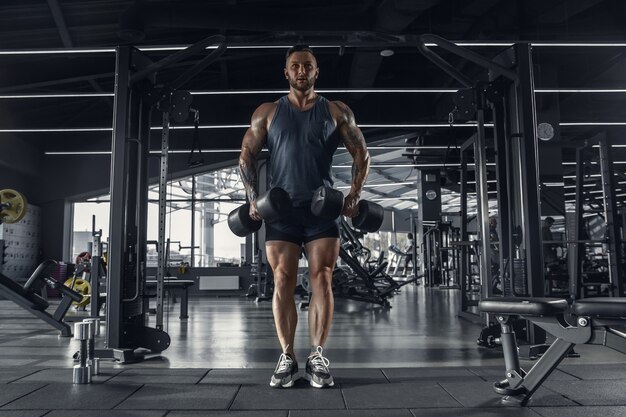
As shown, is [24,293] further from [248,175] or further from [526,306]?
[526,306]

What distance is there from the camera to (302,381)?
190 centimetres

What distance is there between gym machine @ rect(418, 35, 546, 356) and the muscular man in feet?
3.32

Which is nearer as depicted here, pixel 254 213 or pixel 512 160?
pixel 254 213

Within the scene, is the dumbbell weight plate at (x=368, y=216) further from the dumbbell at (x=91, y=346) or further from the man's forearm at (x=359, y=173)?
the dumbbell at (x=91, y=346)

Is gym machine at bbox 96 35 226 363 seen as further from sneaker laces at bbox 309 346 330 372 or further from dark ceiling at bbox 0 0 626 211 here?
sneaker laces at bbox 309 346 330 372

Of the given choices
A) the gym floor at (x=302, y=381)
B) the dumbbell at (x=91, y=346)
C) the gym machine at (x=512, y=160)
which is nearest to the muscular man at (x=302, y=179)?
the gym floor at (x=302, y=381)

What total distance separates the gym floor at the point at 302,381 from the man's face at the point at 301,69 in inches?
45.6

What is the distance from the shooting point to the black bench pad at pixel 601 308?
1.35 metres

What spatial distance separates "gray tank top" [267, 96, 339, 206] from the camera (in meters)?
1.94

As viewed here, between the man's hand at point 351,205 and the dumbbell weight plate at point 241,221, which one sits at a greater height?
the man's hand at point 351,205

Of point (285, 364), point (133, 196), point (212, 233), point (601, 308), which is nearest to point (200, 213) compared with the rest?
point (212, 233)

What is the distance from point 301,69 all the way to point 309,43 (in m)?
0.70

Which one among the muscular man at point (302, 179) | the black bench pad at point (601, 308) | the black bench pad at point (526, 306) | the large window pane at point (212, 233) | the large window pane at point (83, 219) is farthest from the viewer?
the large window pane at point (83, 219)

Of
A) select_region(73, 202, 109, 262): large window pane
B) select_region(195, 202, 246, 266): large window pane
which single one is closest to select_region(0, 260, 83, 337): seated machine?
select_region(195, 202, 246, 266): large window pane
